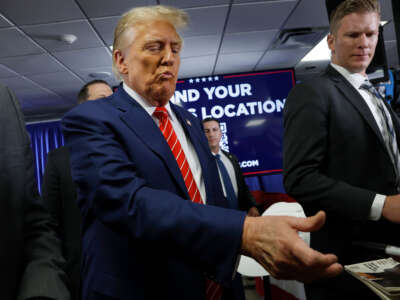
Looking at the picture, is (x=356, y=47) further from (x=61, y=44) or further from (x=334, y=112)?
(x=61, y=44)

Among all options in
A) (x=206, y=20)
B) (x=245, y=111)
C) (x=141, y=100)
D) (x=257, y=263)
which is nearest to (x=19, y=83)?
(x=206, y=20)

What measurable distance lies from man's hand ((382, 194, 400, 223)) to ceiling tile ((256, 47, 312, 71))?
3908 mm

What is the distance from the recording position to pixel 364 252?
1076mm

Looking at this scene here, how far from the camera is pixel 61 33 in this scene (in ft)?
11.5

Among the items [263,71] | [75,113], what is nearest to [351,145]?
[75,113]

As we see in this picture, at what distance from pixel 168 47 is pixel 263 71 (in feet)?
13.3

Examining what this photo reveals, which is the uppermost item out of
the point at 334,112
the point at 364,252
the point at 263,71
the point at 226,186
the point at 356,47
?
the point at 263,71

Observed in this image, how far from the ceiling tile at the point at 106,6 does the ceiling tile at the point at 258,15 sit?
90 cm

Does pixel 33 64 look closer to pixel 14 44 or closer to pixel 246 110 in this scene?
pixel 14 44

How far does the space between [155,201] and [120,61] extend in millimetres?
600

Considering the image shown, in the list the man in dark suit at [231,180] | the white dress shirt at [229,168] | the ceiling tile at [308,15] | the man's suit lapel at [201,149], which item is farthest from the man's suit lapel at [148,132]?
the ceiling tile at [308,15]

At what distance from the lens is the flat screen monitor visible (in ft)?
15.2

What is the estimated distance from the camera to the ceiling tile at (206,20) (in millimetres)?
3352

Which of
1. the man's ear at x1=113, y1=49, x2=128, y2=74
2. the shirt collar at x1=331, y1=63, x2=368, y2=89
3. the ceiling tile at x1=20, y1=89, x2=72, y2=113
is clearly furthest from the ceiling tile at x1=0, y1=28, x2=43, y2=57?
the shirt collar at x1=331, y1=63, x2=368, y2=89
